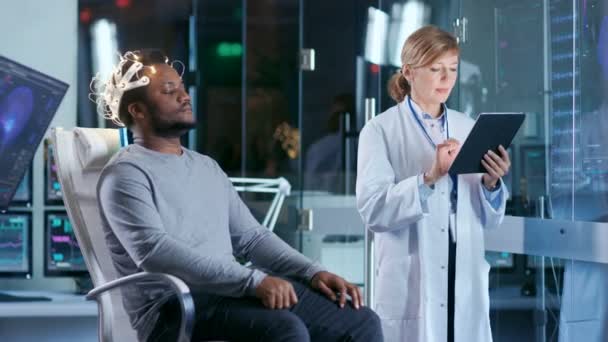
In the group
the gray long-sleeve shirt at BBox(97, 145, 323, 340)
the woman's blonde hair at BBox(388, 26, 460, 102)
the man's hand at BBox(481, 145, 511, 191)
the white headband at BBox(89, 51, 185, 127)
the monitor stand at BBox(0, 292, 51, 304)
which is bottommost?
the monitor stand at BBox(0, 292, 51, 304)

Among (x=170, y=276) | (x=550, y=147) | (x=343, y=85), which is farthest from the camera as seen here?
(x=343, y=85)

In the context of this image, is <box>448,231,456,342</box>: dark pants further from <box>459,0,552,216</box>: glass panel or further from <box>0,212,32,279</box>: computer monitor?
<box>0,212,32,279</box>: computer monitor

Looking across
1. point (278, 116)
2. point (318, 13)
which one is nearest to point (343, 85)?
point (318, 13)

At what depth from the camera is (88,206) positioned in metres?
2.76

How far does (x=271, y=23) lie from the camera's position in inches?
243

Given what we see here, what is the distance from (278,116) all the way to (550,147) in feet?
9.21

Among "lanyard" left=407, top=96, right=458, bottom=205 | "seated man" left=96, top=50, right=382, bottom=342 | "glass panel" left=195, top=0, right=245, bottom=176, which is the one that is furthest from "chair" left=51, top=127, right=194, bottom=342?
"glass panel" left=195, top=0, right=245, bottom=176

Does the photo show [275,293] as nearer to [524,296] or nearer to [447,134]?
[447,134]

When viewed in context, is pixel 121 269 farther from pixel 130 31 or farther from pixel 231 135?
pixel 231 135

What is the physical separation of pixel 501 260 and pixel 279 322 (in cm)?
166

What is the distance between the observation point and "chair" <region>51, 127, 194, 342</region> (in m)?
2.66

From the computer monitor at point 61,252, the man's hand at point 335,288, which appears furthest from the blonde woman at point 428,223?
the computer monitor at point 61,252

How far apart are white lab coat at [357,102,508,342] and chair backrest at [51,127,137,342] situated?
73cm

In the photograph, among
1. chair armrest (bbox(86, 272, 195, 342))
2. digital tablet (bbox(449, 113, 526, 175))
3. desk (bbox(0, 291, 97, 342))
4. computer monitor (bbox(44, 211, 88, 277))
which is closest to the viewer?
chair armrest (bbox(86, 272, 195, 342))
